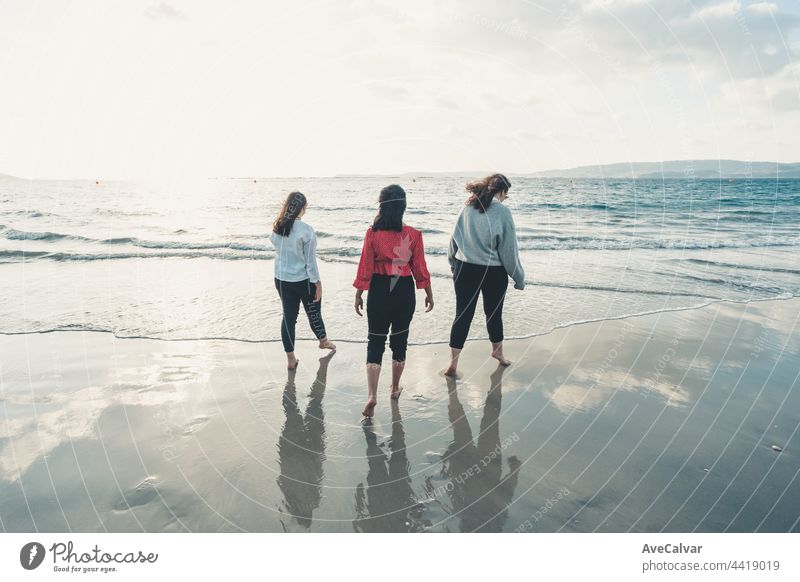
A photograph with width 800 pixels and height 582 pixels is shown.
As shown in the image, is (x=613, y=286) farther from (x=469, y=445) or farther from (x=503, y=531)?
(x=503, y=531)

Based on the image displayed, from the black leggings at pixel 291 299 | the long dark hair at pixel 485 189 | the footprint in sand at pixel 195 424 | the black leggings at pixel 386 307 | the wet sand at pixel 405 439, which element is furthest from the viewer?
the black leggings at pixel 291 299

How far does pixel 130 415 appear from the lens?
4.64 m

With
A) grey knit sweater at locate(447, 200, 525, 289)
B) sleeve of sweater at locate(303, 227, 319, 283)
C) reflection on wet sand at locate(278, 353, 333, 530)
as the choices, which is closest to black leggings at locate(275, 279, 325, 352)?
sleeve of sweater at locate(303, 227, 319, 283)

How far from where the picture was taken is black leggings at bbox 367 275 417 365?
4621 millimetres

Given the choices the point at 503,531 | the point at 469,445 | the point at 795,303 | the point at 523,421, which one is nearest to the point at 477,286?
the point at 523,421

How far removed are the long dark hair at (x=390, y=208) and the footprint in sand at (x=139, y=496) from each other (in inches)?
116

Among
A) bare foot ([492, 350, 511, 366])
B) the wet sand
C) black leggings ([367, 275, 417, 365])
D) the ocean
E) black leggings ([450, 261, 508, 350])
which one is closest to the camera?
the wet sand

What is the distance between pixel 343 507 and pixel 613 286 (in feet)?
30.1

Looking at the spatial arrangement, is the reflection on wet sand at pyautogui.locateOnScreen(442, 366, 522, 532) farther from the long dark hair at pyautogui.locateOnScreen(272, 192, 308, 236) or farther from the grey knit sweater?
the long dark hair at pyautogui.locateOnScreen(272, 192, 308, 236)

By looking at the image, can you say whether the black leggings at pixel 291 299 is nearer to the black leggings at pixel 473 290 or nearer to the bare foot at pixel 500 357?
the black leggings at pixel 473 290

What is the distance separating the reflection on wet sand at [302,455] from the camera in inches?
132

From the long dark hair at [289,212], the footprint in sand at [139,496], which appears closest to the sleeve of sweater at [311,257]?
the long dark hair at [289,212]

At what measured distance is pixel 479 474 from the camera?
3.75 meters

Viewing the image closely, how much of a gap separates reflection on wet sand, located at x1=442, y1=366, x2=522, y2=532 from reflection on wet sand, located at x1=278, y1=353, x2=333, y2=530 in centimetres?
107
